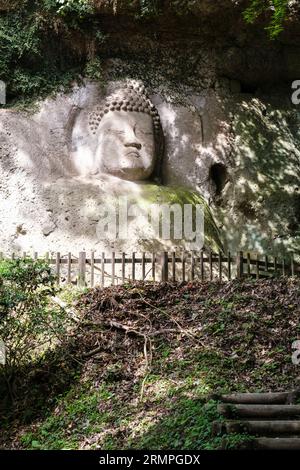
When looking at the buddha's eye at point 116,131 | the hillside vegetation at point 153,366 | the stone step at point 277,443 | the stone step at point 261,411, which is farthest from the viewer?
the buddha's eye at point 116,131

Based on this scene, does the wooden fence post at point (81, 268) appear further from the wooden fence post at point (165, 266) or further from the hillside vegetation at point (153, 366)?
the wooden fence post at point (165, 266)

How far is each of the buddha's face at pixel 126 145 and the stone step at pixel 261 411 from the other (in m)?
8.50

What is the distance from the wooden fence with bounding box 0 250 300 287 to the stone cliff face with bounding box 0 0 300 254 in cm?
267

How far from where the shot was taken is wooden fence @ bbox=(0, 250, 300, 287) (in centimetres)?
1199

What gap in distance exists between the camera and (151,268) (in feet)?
41.5

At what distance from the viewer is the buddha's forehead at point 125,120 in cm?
1549

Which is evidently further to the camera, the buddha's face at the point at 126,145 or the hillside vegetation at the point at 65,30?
the hillside vegetation at the point at 65,30

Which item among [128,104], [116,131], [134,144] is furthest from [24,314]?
[128,104]

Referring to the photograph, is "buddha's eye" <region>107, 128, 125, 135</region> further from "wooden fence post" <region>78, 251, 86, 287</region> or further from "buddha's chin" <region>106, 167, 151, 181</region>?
"wooden fence post" <region>78, 251, 86, 287</region>

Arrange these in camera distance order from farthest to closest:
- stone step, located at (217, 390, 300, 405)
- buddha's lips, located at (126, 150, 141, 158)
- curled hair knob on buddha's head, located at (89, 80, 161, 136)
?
curled hair knob on buddha's head, located at (89, 80, 161, 136) → buddha's lips, located at (126, 150, 141, 158) → stone step, located at (217, 390, 300, 405)

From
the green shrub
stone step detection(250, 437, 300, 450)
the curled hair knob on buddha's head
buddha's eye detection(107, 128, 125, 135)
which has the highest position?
the curled hair knob on buddha's head

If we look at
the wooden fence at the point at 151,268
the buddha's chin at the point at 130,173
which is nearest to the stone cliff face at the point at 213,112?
the buddha's chin at the point at 130,173

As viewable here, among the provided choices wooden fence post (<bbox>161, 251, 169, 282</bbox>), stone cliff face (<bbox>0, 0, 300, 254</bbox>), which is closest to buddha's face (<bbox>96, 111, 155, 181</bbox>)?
stone cliff face (<bbox>0, 0, 300, 254</bbox>)
